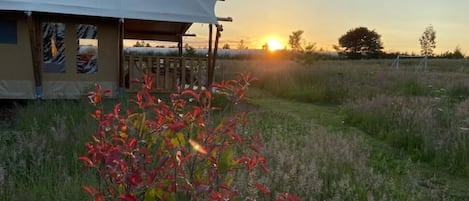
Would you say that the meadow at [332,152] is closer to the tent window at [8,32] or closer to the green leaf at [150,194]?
the green leaf at [150,194]

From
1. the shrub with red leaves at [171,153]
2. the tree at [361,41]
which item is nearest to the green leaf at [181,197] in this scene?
the shrub with red leaves at [171,153]

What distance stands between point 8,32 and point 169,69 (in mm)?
3784

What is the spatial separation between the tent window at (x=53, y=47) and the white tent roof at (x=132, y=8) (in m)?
1.03

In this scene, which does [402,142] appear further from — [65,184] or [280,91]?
[280,91]

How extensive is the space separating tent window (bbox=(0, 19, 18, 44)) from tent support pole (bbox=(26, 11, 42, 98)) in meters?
0.53

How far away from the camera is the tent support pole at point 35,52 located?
962 cm

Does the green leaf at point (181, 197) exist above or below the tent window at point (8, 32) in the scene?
below

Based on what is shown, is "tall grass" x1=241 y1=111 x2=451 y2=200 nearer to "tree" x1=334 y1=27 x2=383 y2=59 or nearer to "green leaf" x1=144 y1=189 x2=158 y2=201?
"green leaf" x1=144 y1=189 x2=158 y2=201

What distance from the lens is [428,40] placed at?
49.1 m

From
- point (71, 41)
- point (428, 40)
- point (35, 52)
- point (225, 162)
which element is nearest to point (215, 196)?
point (225, 162)

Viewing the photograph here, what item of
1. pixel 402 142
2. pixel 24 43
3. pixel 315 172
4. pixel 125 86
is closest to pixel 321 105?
pixel 125 86

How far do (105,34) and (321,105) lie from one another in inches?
241

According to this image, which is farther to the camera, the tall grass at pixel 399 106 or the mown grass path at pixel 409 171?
the tall grass at pixel 399 106

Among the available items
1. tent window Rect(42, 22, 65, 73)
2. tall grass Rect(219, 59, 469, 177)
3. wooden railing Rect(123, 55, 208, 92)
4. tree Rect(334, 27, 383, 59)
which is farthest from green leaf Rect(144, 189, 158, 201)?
tree Rect(334, 27, 383, 59)
